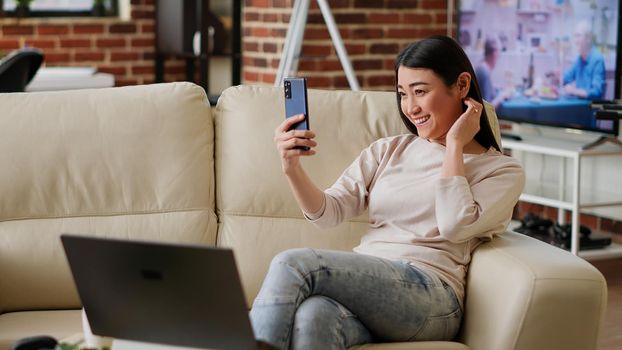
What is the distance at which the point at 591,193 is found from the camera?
4.43m

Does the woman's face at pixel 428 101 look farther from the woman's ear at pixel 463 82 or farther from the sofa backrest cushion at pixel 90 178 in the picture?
the sofa backrest cushion at pixel 90 178

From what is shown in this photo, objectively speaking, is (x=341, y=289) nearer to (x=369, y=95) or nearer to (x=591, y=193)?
(x=369, y=95)

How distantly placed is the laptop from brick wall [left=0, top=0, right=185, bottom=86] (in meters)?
4.53

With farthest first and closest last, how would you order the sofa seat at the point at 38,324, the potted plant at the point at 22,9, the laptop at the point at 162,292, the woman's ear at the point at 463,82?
the potted plant at the point at 22,9, the woman's ear at the point at 463,82, the sofa seat at the point at 38,324, the laptop at the point at 162,292

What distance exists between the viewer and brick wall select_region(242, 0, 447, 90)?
4.79 m

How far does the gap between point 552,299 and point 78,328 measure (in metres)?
1.06

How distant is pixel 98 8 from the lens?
21.0ft

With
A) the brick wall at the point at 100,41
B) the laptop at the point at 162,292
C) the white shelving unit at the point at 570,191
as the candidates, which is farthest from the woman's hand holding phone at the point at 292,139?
the brick wall at the point at 100,41

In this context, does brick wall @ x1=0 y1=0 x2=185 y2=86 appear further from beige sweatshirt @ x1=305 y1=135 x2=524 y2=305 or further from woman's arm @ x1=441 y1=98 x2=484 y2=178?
woman's arm @ x1=441 y1=98 x2=484 y2=178

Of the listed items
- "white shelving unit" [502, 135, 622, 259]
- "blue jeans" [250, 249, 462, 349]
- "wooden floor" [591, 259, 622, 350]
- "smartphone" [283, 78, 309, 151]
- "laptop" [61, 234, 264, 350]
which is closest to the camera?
"laptop" [61, 234, 264, 350]

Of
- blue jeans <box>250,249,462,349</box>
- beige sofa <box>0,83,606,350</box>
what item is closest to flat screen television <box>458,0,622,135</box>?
beige sofa <box>0,83,606,350</box>

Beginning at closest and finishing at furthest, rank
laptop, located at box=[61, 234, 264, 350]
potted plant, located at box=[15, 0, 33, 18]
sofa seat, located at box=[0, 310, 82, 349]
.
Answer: laptop, located at box=[61, 234, 264, 350]
sofa seat, located at box=[0, 310, 82, 349]
potted plant, located at box=[15, 0, 33, 18]

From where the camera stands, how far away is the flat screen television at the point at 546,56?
13.5 ft

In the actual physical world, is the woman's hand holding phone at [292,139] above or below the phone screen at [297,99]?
below
